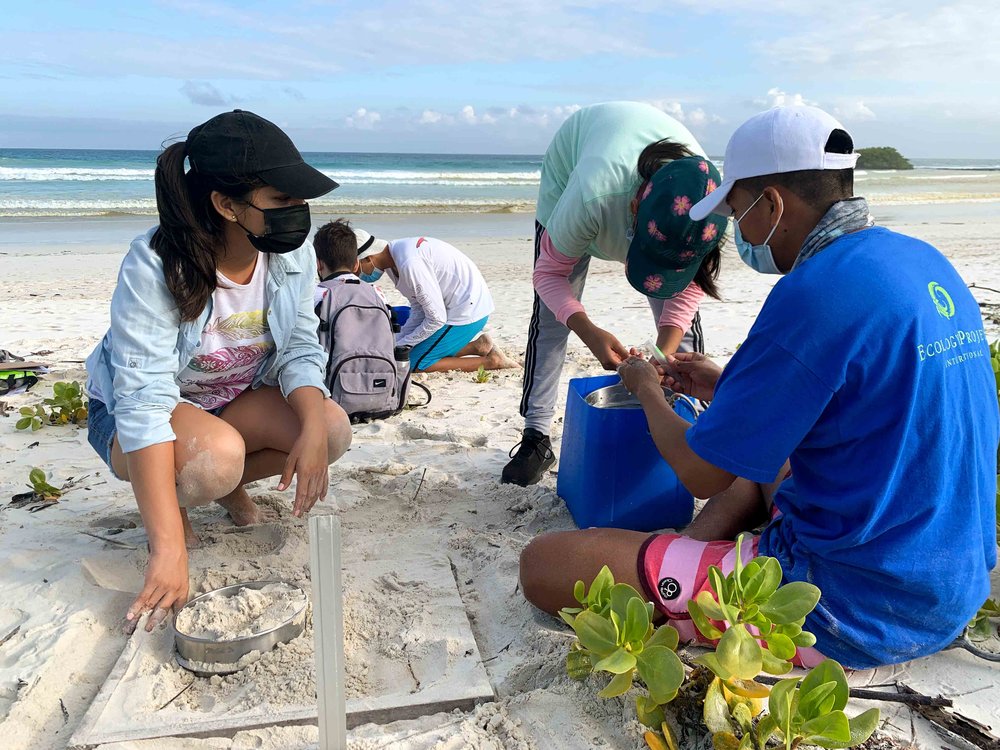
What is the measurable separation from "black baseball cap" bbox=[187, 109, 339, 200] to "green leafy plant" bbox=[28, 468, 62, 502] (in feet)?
5.09

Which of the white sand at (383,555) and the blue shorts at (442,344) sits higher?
the blue shorts at (442,344)

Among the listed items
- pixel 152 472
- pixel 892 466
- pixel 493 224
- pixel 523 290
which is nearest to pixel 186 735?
pixel 152 472

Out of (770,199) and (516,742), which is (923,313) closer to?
(770,199)

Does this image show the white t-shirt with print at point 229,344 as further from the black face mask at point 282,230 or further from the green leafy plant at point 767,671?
the green leafy plant at point 767,671

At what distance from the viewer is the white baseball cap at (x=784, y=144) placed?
180cm

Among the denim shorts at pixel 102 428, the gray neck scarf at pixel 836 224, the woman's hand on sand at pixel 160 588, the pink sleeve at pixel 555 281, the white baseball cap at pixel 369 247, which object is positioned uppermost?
the gray neck scarf at pixel 836 224

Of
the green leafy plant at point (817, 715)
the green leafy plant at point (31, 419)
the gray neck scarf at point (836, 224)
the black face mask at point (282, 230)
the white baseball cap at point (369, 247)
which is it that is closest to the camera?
the green leafy plant at point (817, 715)

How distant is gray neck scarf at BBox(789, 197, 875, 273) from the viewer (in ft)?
5.81

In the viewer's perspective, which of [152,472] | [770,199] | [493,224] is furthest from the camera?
[493,224]

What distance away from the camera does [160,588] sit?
2.14 m

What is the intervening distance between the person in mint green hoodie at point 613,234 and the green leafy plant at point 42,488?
1.77m

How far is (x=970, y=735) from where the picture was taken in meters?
1.73

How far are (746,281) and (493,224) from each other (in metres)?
7.63

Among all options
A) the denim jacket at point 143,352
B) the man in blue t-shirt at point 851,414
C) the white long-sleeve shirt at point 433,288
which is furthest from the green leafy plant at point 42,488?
the man in blue t-shirt at point 851,414
